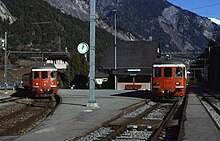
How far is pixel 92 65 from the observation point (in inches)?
767

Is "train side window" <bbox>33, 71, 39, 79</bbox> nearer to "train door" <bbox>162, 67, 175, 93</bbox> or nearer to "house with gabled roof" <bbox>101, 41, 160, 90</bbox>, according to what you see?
"train door" <bbox>162, 67, 175, 93</bbox>

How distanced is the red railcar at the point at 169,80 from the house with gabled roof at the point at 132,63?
3371 cm

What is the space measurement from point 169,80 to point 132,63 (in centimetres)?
4470

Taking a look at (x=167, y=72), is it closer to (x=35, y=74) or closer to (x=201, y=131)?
(x=35, y=74)

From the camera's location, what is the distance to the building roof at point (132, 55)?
71375 millimetres

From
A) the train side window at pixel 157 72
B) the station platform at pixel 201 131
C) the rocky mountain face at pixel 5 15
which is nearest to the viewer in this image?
the station platform at pixel 201 131

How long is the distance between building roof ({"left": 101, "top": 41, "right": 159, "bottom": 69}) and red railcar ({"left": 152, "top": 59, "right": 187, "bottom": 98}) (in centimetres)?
4223

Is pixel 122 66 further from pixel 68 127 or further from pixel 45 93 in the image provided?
pixel 68 127

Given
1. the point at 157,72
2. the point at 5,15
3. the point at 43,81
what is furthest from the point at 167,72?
the point at 5,15

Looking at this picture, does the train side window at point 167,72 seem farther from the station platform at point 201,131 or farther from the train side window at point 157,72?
the station platform at point 201,131

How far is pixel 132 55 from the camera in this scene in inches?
2926

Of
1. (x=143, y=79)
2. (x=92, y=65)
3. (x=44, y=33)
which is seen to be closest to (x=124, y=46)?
(x=143, y=79)

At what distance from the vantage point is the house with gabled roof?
6468cm

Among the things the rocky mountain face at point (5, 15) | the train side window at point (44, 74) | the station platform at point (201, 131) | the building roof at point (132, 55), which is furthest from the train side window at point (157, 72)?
the rocky mountain face at point (5, 15)
